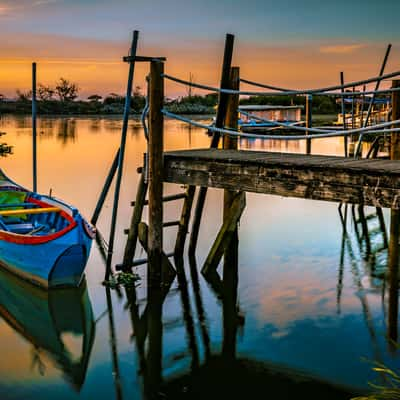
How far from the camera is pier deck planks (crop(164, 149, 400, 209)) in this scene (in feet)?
25.6

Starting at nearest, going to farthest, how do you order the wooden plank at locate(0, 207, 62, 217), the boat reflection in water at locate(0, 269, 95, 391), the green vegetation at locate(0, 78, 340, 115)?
the boat reflection in water at locate(0, 269, 95, 391), the wooden plank at locate(0, 207, 62, 217), the green vegetation at locate(0, 78, 340, 115)

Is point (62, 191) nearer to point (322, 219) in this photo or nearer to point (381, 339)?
point (322, 219)

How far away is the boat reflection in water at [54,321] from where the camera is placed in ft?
28.0

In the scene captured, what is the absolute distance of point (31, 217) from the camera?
43.2ft

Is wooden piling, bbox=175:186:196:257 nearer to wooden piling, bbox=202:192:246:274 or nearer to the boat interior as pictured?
wooden piling, bbox=202:192:246:274

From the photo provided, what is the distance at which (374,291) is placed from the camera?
10.8 meters

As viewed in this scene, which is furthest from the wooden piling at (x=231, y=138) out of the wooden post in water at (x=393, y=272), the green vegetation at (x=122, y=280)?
the wooden post in water at (x=393, y=272)

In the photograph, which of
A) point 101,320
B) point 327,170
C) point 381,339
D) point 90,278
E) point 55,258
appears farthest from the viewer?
point 90,278

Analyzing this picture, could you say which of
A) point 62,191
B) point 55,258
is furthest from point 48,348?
point 62,191

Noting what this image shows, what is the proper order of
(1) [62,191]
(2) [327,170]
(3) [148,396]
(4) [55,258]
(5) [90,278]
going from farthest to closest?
(1) [62,191] < (5) [90,278] < (4) [55,258] < (2) [327,170] < (3) [148,396]

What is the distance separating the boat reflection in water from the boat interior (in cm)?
100

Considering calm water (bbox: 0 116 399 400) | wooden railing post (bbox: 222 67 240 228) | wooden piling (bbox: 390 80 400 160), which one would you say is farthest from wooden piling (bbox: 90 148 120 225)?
wooden piling (bbox: 390 80 400 160)

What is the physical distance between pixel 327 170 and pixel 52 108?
97759 mm

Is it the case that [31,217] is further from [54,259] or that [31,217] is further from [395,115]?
[395,115]
